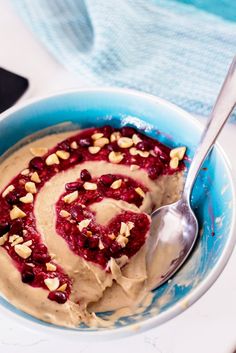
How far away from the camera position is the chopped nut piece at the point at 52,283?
89cm

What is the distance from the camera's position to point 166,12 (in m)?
1.32

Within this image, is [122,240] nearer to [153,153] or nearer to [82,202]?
[82,202]

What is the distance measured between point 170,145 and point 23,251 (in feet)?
1.09

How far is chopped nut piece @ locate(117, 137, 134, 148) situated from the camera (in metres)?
1.08

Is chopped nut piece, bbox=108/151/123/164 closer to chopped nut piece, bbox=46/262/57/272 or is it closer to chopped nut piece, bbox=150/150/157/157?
chopped nut piece, bbox=150/150/157/157

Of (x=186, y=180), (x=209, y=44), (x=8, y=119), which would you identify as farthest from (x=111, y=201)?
(x=209, y=44)

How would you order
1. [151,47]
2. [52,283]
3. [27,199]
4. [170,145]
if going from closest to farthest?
[52,283] → [27,199] → [170,145] → [151,47]

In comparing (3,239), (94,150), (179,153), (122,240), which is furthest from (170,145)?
(3,239)

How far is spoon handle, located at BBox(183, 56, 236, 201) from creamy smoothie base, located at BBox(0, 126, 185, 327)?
7 cm

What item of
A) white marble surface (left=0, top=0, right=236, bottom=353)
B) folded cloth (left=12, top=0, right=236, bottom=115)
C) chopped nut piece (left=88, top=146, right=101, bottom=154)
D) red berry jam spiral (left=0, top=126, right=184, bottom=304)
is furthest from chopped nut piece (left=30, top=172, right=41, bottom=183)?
folded cloth (left=12, top=0, right=236, bottom=115)

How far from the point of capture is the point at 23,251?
3.03ft

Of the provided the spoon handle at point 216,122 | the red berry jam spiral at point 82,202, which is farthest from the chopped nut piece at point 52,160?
the spoon handle at point 216,122

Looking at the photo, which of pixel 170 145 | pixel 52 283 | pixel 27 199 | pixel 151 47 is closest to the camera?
pixel 52 283

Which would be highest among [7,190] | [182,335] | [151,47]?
[7,190]
